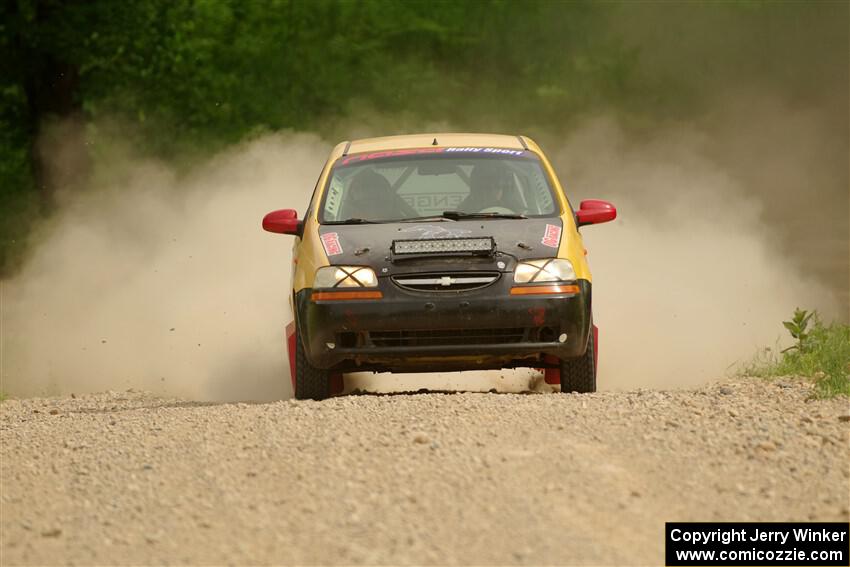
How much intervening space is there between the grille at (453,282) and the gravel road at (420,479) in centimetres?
71

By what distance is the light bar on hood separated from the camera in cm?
980

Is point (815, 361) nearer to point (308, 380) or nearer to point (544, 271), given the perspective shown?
point (544, 271)

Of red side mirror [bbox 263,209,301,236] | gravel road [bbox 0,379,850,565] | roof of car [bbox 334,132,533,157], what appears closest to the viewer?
gravel road [bbox 0,379,850,565]

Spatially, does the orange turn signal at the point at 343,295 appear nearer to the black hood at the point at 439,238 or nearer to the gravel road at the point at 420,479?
the black hood at the point at 439,238

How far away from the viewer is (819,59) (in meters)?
31.0

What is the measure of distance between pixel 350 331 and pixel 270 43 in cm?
1775

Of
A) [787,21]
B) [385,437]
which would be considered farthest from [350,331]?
[787,21]

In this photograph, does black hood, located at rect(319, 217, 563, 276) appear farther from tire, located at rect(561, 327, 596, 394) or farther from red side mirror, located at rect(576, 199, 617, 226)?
tire, located at rect(561, 327, 596, 394)

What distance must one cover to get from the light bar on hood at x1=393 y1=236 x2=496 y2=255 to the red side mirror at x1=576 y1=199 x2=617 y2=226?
1007mm

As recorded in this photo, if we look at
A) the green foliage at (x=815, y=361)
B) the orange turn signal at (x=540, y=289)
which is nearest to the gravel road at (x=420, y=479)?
the orange turn signal at (x=540, y=289)

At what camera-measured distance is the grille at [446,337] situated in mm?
9820

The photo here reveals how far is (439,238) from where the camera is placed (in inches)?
392

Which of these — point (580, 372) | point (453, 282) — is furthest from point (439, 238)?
point (580, 372)

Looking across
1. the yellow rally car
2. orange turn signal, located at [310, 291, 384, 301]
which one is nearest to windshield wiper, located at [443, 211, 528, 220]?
the yellow rally car
